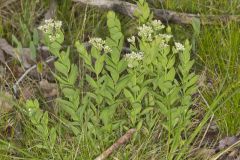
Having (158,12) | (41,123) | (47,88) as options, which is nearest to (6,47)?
(47,88)

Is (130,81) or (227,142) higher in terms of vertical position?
(130,81)

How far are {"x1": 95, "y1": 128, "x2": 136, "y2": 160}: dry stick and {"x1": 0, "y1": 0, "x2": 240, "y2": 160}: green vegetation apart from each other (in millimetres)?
22

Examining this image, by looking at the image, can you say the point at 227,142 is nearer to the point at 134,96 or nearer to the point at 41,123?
the point at 134,96

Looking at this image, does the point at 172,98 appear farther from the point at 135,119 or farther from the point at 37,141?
the point at 37,141

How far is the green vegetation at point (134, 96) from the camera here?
6.28 ft

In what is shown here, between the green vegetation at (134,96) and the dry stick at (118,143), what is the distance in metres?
0.02

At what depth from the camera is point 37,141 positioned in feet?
7.10

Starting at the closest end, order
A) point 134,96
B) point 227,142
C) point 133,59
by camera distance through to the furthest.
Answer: point 133,59, point 134,96, point 227,142

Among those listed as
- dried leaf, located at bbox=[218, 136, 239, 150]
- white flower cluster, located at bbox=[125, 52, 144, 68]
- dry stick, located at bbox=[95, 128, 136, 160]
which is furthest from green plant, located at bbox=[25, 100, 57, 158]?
dried leaf, located at bbox=[218, 136, 239, 150]

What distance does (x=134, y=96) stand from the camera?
76.4 inches

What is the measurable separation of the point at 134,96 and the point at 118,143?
0.20 m

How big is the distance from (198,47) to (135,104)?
68 cm

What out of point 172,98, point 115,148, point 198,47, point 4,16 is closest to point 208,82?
Answer: point 198,47

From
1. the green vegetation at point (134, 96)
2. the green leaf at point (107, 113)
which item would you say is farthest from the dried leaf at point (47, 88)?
the green leaf at point (107, 113)
